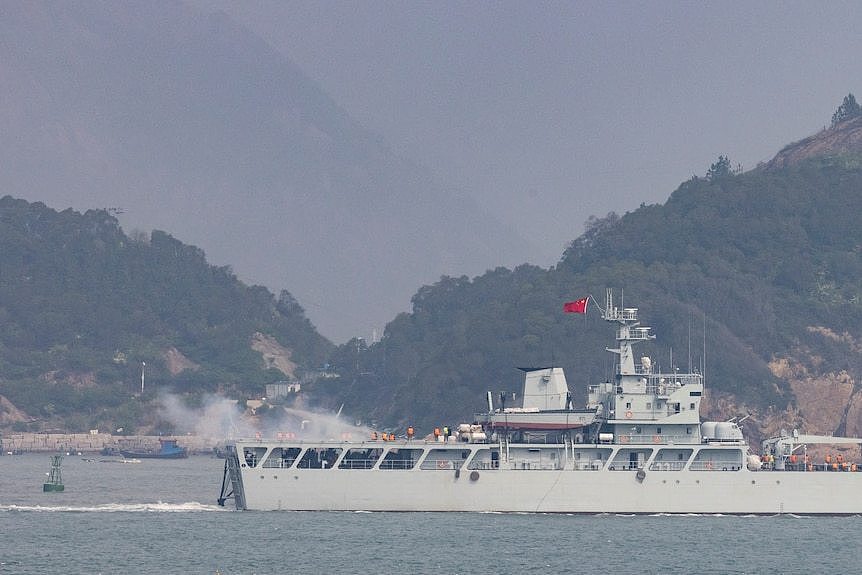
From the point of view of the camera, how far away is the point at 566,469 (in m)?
57.2

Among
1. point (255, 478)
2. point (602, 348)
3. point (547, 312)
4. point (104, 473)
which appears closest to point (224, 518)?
point (255, 478)

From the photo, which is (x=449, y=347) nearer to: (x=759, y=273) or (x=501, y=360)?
(x=501, y=360)

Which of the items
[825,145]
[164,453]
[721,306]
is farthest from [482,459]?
[825,145]

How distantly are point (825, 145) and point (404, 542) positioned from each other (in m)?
127

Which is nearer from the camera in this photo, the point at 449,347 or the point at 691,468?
the point at 691,468

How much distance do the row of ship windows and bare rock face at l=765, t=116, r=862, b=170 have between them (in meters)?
109

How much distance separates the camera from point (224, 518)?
56.4 meters

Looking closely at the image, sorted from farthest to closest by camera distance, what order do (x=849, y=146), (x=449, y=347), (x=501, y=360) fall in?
(x=849, y=146), (x=449, y=347), (x=501, y=360)

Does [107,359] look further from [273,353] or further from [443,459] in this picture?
[443,459]

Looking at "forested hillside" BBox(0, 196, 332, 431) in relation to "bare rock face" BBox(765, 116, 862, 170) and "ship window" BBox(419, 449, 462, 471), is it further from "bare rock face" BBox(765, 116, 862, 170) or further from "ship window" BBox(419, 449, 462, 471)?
"ship window" BBox(419, 449, 462, 471)

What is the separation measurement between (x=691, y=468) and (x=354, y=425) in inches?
3813

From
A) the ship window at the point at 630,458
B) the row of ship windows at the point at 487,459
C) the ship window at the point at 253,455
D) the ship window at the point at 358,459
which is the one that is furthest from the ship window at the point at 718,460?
the ship window at the point at 253,455

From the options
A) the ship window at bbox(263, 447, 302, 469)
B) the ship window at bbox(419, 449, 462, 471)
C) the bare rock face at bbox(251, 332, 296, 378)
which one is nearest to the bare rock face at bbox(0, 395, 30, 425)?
the bare rock face at bbox(251, 332, 296, 378)

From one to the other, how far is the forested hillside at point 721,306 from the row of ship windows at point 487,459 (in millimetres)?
50102
